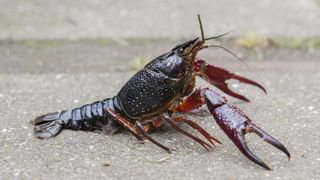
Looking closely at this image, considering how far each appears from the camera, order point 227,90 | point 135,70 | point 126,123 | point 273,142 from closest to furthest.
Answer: point 273,142
point 126,123
point 227,90
point 135,70

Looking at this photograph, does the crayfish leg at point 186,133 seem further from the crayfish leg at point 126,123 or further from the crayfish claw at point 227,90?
the crayfish claw at point 227,90

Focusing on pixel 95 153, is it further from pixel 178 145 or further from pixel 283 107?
pixel 283 107

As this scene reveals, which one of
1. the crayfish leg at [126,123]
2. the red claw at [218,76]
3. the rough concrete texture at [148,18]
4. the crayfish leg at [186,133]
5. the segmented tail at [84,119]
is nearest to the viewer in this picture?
the crayfish leg at [186,133]

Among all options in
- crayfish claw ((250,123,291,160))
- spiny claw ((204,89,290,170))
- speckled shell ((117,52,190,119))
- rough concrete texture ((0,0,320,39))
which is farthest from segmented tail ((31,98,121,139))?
rough concrete texture ((0,0,320,39))

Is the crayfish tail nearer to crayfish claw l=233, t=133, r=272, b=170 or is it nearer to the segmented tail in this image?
the segmented tail

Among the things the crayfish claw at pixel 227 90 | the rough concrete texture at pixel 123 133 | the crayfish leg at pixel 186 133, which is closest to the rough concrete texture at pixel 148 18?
the rough concrete texture at pixel 123 133

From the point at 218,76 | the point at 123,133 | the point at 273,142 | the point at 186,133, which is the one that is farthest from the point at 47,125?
the point at 273,142

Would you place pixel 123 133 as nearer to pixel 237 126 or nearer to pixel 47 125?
pixel 47 125

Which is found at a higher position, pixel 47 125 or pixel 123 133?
pixel 47 125
